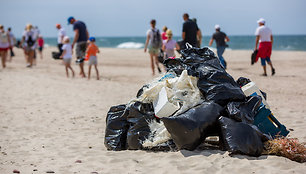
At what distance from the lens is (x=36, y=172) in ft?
12.2

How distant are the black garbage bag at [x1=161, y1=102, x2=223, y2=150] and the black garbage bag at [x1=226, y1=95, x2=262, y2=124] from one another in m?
0.15

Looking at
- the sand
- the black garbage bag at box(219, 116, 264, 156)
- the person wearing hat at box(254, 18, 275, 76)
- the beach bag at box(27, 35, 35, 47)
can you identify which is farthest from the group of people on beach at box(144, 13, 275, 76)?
the black garbage bag at box(219, 116, 264, 156)

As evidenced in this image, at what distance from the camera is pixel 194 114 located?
3836mm

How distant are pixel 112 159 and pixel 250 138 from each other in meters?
1.48

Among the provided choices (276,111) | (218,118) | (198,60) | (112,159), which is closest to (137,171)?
(112,159)

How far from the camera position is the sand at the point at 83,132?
142 inches

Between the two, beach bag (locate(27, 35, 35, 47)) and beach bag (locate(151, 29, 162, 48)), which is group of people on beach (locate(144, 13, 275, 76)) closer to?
beach bag (locate(151, 29, 162, 48))

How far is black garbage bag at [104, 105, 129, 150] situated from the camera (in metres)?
4.47

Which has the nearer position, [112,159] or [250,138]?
[250,138]

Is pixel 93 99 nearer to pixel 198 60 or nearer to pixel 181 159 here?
pixel 198 60

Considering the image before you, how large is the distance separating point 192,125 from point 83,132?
2.43 m

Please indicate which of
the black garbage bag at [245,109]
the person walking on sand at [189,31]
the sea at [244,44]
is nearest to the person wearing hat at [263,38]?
the person walking on sand at [189,31]

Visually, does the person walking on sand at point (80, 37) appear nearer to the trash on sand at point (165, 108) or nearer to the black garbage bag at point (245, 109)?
the trash on sand at point (165, 108)

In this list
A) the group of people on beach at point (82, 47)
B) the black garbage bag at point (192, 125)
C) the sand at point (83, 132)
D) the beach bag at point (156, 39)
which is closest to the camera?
the sand at point (83, 132)
